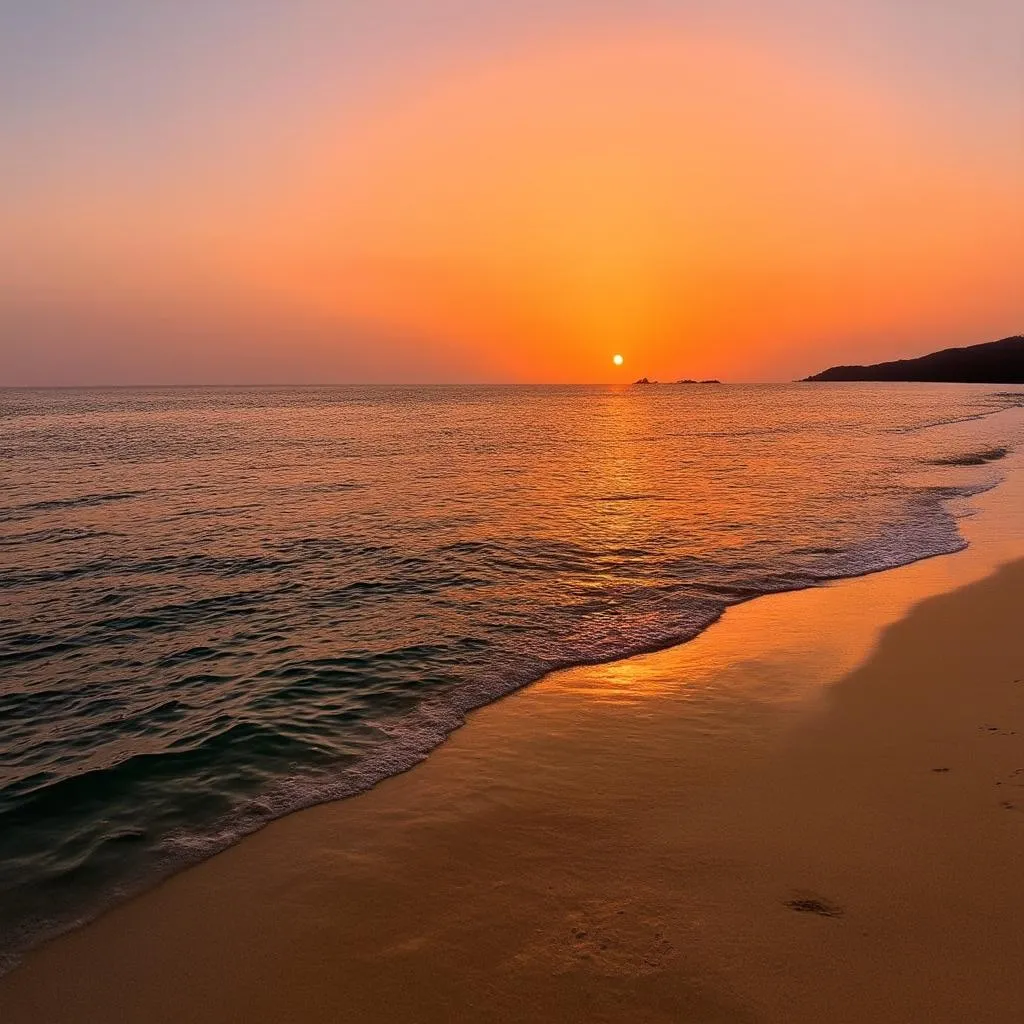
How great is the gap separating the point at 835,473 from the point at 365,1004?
38.2 metres

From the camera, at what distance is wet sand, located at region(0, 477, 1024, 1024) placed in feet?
16.8

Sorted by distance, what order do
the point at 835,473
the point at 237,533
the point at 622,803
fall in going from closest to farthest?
the point at 622,803 → the point at 237,533 → the point at 835,473

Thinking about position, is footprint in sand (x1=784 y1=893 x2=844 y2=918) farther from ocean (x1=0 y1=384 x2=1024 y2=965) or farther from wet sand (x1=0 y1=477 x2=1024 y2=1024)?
ocean (x1=0 y1=384 x2=1024 y2=965)

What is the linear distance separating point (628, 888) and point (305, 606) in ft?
35.3

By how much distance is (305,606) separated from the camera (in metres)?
15.6

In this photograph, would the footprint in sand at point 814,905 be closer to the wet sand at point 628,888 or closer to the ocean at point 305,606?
the wet sand at point 628,888

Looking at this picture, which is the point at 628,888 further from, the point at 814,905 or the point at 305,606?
the point at 305,606

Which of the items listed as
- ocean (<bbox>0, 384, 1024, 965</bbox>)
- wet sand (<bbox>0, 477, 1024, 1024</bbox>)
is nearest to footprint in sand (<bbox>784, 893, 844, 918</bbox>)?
wet sand (<bbox>0, 477, 1024, 1024</bbox>)

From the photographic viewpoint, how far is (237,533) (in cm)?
2369

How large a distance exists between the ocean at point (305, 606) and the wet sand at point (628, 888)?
3.11ft

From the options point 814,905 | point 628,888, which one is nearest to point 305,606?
point 628,888

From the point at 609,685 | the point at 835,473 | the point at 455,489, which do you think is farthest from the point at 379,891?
the point at 835,473

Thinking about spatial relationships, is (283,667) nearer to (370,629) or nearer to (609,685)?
(370,629)

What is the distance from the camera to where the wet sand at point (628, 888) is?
5121mm
